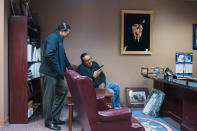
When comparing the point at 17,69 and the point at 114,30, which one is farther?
the point at 114,30

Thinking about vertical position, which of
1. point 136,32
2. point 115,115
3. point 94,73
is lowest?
point 115,115

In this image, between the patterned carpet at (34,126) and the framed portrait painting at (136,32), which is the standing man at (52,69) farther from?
the framed portrait painting at (136,32)

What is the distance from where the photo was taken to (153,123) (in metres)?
3.10

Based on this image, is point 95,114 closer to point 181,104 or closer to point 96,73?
point 96,73

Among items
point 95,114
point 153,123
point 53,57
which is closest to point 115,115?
point 95,114

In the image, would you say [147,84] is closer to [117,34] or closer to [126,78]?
[126,78]

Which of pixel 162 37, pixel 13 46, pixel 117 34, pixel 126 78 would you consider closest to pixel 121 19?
pixel 117 34

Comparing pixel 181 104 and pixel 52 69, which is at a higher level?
pixel 52 69

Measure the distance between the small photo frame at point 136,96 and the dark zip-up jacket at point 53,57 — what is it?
1809 mm

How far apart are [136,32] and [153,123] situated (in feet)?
6.39

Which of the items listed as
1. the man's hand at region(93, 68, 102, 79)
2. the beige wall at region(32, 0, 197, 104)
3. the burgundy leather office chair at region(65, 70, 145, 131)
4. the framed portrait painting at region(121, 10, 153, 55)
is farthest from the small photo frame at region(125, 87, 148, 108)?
the burgundy leather office chair at region(65, 70, 145, 131)

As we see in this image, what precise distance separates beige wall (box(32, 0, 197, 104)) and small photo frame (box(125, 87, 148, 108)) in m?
0.11

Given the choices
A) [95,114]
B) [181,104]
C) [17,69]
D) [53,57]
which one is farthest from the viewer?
[181,104]

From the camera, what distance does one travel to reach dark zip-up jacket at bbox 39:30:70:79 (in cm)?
274
